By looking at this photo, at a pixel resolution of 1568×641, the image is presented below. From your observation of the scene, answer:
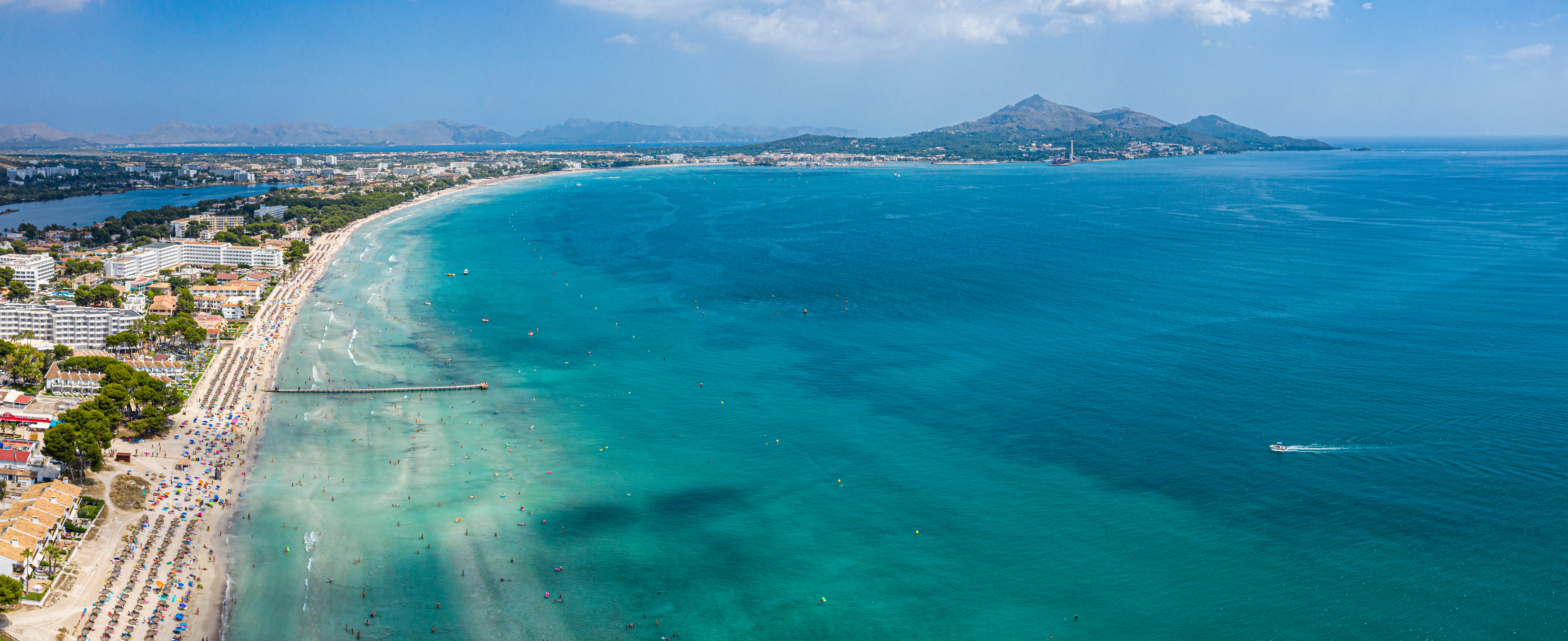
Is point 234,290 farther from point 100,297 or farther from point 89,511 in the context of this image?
point 89,511

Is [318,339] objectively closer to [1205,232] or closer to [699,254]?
[699,254]

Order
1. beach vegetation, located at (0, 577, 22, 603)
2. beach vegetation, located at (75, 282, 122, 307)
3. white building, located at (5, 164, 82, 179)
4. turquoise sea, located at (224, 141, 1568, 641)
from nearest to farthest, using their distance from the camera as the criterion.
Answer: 1. beach vegetation, located at (0, 577, 22, 603)
2. turquoise sea, located at (224, 141, 1568, 641)
3. beach vegetation, located at (75, 282, 122, 307)
4. white building, located at (5, 164, 82, 179)

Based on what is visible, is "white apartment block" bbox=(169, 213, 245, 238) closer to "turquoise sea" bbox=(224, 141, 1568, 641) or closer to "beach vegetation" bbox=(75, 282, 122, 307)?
"beach vegetation" bbox=(75, 282, 122, 307)

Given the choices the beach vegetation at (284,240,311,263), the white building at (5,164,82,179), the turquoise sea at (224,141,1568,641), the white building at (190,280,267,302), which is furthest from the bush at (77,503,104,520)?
the white building at (5,164,82,179)

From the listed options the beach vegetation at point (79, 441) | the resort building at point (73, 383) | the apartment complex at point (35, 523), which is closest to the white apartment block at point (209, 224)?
the resort building at point (73, 383)

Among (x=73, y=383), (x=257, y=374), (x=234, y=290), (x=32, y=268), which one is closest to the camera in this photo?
(x=73, y=383)

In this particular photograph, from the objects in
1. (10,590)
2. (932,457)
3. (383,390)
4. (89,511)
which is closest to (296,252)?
(383,390)
